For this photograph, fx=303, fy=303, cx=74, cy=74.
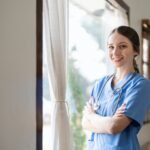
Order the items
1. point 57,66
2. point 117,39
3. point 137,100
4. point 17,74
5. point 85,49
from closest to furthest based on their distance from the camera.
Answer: point 17,74, point 137,100, point 117,39, point 57,66, point 85,49

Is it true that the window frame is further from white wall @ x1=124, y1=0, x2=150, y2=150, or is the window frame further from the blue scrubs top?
white wall @ x1=124, y1=0, x2=150, y2=150

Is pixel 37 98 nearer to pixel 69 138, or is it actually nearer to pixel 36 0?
pixel 69 138

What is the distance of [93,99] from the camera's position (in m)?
1.74

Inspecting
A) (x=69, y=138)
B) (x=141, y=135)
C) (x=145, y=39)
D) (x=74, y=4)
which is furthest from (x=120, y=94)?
(x=145, y=39)

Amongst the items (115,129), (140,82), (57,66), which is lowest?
(115,129)

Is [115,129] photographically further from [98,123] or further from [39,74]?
[39,74]

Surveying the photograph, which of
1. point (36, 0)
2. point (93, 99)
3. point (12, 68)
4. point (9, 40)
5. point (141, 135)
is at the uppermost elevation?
point (36, 0)

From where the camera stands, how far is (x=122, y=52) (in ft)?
5.31

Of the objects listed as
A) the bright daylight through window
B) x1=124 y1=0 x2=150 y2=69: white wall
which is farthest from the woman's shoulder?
x1=124 y1=0 x2=150 y2=69: white wall

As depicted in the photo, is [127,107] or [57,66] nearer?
[127,107]

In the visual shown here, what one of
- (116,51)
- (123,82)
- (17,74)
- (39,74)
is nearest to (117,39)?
(116,51)

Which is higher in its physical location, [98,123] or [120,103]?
[120,103]

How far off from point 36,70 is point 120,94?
1.50ft

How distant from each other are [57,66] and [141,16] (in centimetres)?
211
